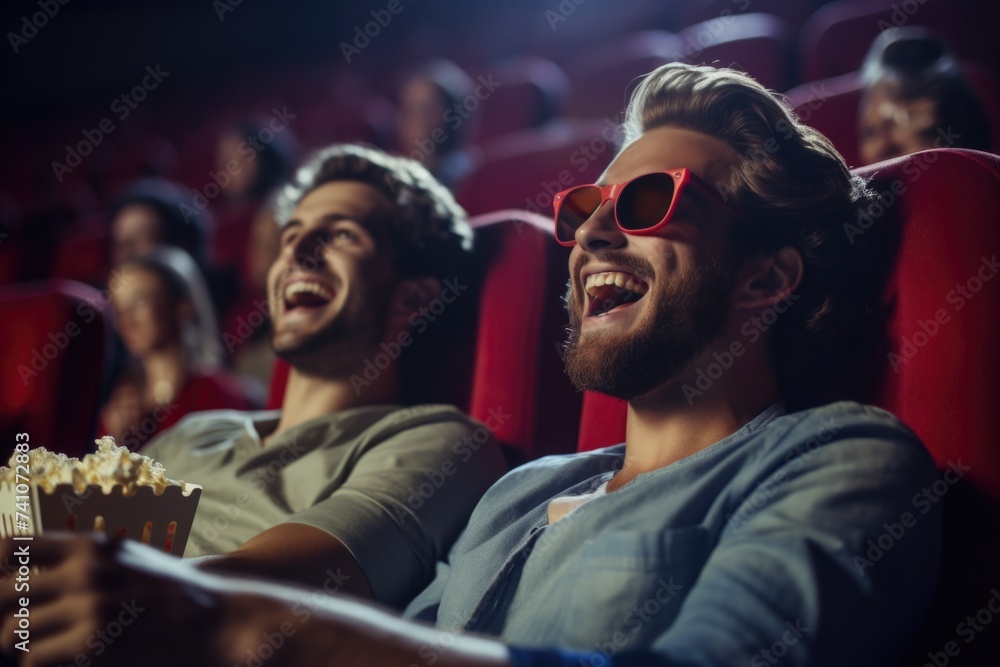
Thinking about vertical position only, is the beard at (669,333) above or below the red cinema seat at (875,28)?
below

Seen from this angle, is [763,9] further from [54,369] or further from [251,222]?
[54,369]

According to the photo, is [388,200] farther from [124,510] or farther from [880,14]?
[880,14]

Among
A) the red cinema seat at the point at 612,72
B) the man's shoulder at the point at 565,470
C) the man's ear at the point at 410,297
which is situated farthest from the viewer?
the red cinema seat at the point at 612,72

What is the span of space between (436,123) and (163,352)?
0.61 metres

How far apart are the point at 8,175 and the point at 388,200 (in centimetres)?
187

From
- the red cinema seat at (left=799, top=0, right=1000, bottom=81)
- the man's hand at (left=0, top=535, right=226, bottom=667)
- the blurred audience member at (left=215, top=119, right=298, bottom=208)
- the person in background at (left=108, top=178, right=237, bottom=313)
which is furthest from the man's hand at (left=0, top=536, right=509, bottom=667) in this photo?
the blurred audience member at (left=215, top=119, right=298, bottom=208)

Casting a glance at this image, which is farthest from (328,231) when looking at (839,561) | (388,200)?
(839,561)

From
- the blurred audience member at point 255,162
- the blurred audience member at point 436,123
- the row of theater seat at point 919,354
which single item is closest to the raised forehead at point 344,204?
the row of theater seat at point 919,354

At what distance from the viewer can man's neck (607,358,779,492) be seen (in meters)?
0.50

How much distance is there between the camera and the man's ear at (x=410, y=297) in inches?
30.3

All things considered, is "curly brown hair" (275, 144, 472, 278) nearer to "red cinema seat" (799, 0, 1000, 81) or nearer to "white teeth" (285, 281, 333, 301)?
"white teeth" (285, 281, 333, 301)

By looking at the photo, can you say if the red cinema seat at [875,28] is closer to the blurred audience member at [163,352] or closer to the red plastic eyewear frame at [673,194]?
the red plastic eyewear frame at [673,194]

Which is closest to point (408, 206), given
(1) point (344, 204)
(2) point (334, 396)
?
(1) point (344, 204)

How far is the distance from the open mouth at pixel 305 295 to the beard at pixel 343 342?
0.07 feet
